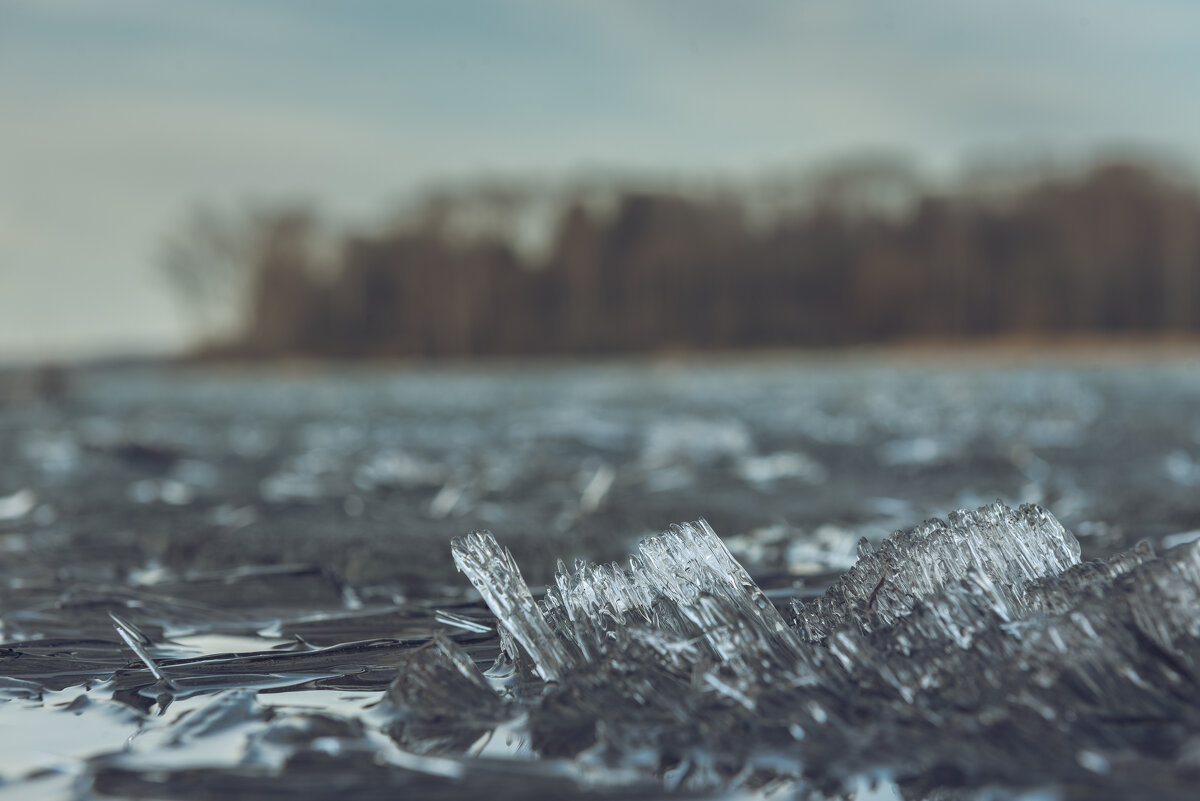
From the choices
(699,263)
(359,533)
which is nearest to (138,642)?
(359,533)

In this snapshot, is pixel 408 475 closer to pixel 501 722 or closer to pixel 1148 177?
pixel 501 722

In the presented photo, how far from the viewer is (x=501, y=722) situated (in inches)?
58.7

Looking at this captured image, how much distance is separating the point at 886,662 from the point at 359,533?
2267 millimetres

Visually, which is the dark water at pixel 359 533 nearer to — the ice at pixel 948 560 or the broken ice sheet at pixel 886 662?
the broken ice sheet at pixel 886 662

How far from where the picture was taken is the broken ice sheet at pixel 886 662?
1.30 metres

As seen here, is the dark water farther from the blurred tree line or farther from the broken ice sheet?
the blurred tree line

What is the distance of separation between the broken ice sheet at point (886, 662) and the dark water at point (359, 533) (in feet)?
0.57

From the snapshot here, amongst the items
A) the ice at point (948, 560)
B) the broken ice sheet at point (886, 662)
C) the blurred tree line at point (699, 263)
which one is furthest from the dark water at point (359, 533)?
the blurred tree line at point (699, 263)

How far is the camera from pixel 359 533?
3.43m

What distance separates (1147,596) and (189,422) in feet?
35.6

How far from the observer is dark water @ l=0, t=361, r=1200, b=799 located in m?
1.47

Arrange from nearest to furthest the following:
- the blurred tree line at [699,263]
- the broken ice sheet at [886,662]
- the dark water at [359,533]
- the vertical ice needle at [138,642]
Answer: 1. the broken ice sheet at [886,662]
2. the dark water at [359,533]
3. the vertical ice needle at [138,642]
4. the blurred tree line at [699,263]

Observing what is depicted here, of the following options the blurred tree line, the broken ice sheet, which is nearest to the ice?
the broken ice sheet

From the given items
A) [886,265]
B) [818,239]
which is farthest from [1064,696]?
[818,239]
